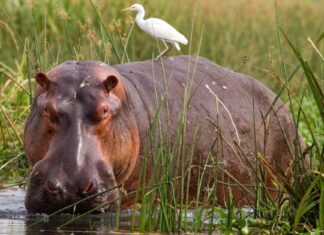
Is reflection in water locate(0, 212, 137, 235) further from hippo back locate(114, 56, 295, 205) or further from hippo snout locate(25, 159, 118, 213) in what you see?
hippo back locate(114, 56, 295, 205)

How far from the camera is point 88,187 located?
6.59 meters

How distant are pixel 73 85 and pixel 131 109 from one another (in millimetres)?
606

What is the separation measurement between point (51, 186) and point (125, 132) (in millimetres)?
887

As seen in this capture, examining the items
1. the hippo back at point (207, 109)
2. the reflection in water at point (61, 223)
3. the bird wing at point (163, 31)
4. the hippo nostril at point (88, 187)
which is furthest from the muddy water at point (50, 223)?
the bird wing at point (163, 31)

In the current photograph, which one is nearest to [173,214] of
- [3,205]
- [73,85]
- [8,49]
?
[73,85]

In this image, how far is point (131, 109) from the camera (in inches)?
300

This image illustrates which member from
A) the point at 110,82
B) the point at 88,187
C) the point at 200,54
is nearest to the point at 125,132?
the point at 110,82

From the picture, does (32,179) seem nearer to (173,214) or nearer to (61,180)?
(61,180)

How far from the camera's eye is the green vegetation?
238 inches

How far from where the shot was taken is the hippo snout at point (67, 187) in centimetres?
659

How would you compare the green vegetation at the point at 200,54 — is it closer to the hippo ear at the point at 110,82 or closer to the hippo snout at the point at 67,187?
the hippo snout at the point at 67,187

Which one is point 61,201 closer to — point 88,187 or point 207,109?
point 88,187

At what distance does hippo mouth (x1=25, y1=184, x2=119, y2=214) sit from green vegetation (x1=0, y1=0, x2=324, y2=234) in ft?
0.93

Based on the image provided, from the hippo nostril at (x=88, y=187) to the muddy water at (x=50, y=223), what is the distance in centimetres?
Answer: 18
